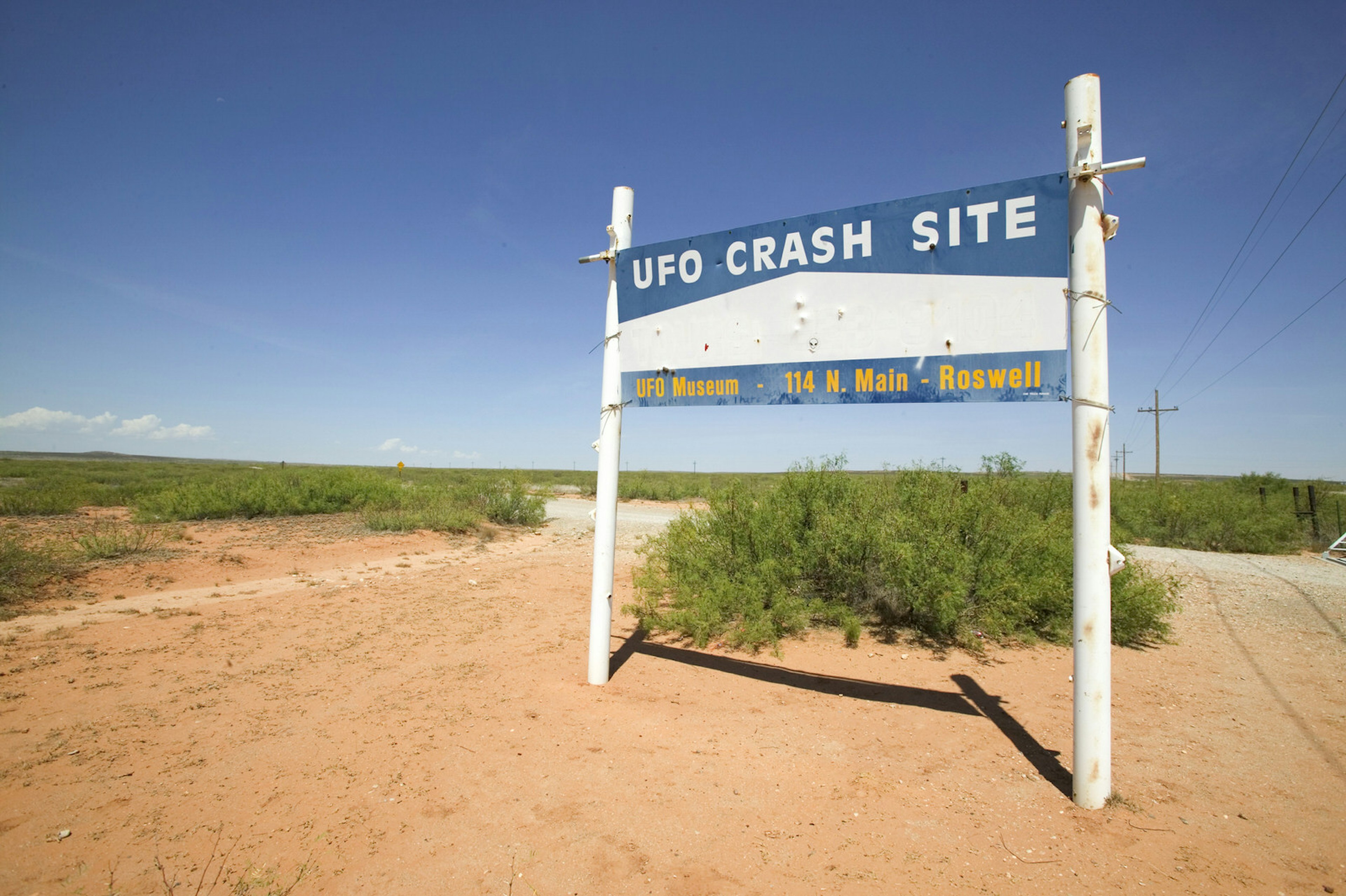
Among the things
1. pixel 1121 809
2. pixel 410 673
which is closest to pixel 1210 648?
pixel 1121 809

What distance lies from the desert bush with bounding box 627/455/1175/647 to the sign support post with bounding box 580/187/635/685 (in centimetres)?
146

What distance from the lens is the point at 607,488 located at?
4723mm

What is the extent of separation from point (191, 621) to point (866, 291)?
7644 mm

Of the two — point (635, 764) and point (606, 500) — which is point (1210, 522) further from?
point (635, 764)

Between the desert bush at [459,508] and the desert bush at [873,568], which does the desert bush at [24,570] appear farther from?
the desert bush at [873,568]

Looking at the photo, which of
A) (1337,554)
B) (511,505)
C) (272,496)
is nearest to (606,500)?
(511,505)

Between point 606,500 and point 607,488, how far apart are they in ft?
0.28

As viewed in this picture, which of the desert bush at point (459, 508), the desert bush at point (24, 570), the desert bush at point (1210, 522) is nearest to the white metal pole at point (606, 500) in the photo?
the desert bush at point (24, 570)

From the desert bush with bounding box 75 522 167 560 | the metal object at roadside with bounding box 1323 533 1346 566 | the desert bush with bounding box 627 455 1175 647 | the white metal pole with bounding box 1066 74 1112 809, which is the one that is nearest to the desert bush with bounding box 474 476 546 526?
the desert bush with bounding box 75 522 167 560

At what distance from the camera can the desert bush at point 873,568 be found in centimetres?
604

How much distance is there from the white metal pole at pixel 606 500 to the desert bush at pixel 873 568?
145 cm

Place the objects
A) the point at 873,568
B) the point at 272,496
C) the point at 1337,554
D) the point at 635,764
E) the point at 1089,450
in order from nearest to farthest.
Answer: the point at 1089,450
the point at 635,764
the point at 873,568
the point at 1337,554
the point at 272,496

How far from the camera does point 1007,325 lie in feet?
11.7

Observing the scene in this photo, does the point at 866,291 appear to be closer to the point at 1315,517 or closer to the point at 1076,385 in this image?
the point at 1076,385
